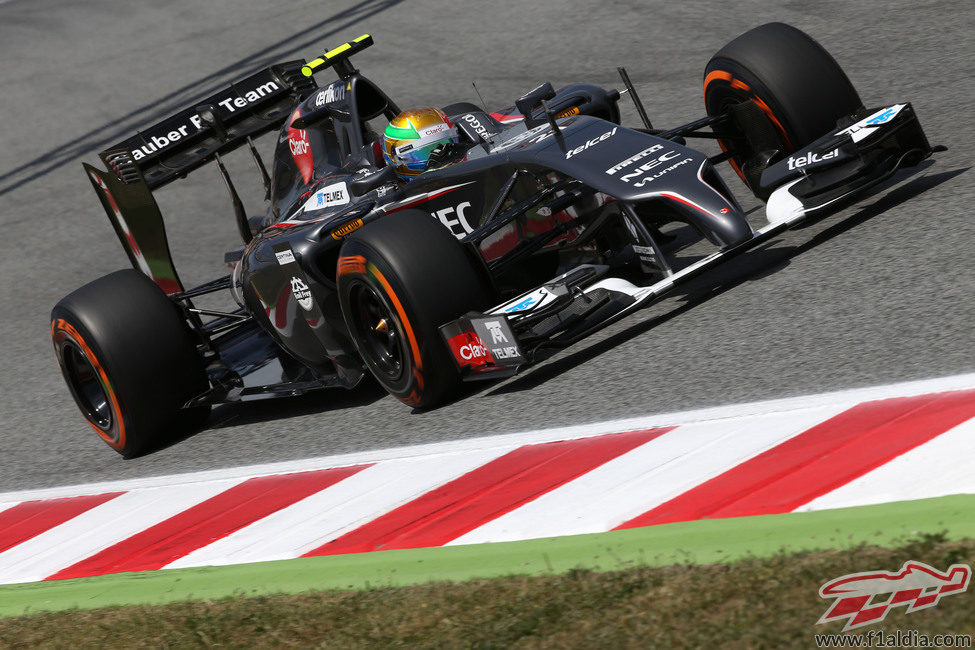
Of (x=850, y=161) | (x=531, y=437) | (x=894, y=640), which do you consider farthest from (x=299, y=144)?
(x=894, y=640)

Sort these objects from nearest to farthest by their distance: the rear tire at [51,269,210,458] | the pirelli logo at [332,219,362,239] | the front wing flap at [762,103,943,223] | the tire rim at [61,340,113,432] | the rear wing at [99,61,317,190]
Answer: the front wing flap at [762,103,943,223]
the pirelli logo at [332,219,362,239]
the rear tire at [51,269,210,458]
the tire rim at [61,340,113,432]
the rear wing at [99,61,317,190]

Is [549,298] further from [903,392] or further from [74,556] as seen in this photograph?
[74,556]

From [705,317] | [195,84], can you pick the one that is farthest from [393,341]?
[195,84]

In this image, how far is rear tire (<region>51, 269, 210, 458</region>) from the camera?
6.23 metres

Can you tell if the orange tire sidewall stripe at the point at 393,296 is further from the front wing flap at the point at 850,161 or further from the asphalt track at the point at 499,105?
the front wing flap at the point at 850,161

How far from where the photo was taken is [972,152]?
6.51m

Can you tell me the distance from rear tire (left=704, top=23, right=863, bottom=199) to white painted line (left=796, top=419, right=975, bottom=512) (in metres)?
2.62

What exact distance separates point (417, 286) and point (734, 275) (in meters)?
1.63

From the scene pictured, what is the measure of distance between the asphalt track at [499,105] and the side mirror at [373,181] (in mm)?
1053

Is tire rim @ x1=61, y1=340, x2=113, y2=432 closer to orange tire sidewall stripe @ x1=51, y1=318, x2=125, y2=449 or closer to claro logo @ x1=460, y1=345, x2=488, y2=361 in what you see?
orange tire sidewall stripe @ x1=51, y1=318, x2=125, y2=449

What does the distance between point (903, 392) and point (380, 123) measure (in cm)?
1003

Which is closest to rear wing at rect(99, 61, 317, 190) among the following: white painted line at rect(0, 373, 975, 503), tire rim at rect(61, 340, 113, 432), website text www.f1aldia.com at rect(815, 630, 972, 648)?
tire rim at rect(61, 340, 113, 432)

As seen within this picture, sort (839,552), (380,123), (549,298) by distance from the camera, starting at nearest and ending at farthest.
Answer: (839,552) < (549,298) < (380,123)

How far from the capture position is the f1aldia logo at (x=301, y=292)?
6.06m
